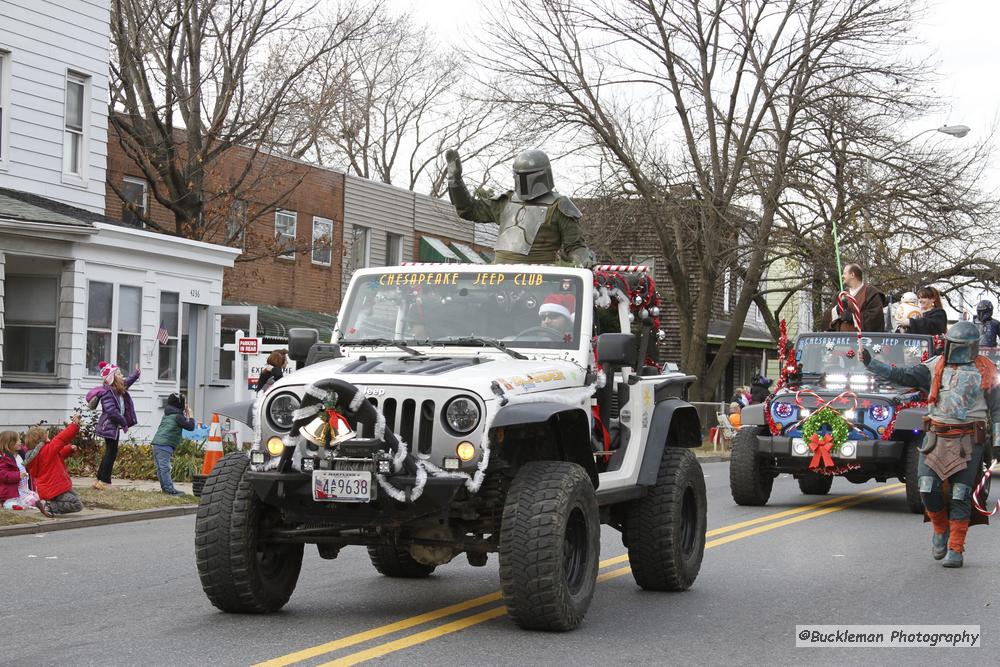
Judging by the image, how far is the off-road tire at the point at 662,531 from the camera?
29.8ft

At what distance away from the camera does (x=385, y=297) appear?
354 inches

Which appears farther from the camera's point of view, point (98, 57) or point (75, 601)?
point (98, 57)

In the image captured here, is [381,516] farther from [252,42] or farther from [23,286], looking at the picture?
[252,42]

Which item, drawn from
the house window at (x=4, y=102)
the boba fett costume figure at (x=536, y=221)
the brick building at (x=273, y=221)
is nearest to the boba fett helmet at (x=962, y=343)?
the boba fett costume figure at (x=536, y=221)

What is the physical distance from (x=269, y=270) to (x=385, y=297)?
24206 mm

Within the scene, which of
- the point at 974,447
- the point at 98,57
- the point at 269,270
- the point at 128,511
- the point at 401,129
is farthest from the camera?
the point at 401,129

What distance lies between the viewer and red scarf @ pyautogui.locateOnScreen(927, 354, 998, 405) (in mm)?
10781

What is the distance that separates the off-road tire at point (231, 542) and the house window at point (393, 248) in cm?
2992

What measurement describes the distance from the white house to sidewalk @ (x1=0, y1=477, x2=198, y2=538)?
3675mm

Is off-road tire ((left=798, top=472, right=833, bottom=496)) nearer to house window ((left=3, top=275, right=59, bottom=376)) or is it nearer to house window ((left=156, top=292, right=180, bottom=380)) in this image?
house window ((left=156, top=292, right=180, bottom=380))

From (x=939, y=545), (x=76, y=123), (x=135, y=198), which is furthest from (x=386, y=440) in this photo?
(x=135, y=198)

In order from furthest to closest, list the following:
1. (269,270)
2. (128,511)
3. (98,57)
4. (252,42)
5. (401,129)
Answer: (401,129) < (269,270) < (252,42) < (98,57) < (128,511)

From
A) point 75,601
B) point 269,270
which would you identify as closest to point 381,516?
point 75,601

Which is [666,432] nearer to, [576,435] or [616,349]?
[576,435]
